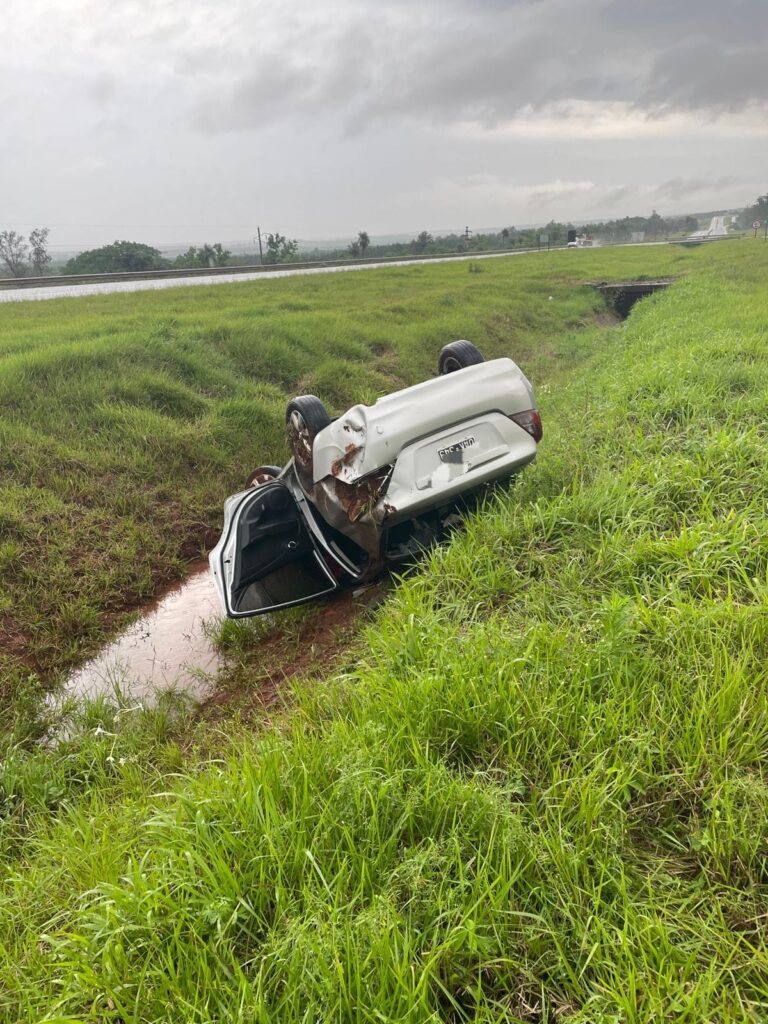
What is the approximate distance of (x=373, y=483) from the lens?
279cm

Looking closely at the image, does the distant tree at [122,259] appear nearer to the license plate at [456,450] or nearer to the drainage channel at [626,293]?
the drainage channel at [626,293]

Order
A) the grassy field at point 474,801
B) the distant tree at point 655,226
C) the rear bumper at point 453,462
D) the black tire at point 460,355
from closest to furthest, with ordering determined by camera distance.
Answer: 1. the grassy field at point 474,801
2. the rear bumper at point 453,462
3. the black tire at point 460,355
4. the distant tree at point 655,226

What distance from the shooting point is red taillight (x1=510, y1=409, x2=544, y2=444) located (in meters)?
3.05

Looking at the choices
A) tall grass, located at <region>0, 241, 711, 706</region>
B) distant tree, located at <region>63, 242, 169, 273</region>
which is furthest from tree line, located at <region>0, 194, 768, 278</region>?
tall grass, located at <region>0, 241, 711, 706</region>

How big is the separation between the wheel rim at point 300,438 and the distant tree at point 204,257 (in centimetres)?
3345

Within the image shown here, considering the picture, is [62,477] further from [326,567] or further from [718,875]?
[718,875]

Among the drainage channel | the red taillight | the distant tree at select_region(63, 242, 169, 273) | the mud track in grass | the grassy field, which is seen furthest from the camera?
the distant tree at select_region(63, 242, 169, 273)

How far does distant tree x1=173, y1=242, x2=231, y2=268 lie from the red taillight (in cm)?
3434

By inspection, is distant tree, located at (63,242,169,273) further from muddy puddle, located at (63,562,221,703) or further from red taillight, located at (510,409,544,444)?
red taillight, located at (510,409,544,444)

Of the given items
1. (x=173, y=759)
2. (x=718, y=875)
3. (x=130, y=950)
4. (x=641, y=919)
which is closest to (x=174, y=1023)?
(x=130, y=950)

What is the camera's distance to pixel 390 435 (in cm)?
277

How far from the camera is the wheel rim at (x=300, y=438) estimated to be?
11.4 ft

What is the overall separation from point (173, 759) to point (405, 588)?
121 cm

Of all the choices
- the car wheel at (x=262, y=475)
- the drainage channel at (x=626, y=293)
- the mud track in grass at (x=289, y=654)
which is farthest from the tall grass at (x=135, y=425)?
the drainage channel at (x=626, y=293)
